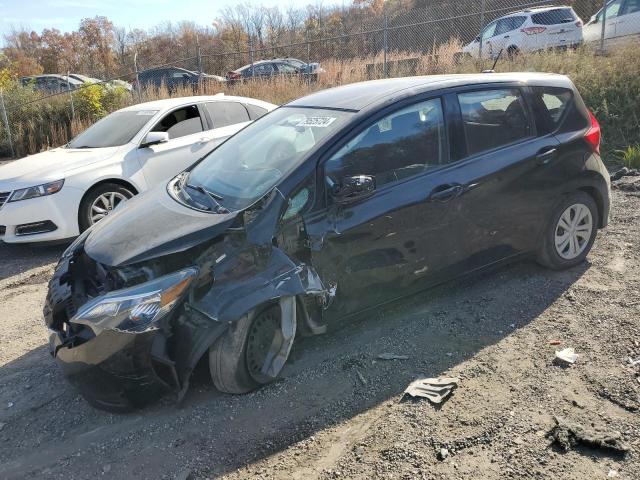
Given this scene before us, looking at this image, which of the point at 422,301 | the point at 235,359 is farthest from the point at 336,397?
the point at 422,301

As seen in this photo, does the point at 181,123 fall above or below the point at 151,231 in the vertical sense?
above

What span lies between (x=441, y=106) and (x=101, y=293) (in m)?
2.56

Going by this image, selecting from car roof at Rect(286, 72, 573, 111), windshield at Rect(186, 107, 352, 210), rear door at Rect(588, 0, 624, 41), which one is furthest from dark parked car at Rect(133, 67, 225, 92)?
car roof at Rect(286, 72, 573, 111)

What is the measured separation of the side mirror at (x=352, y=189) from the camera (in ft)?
10.6

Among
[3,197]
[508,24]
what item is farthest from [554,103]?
[508,24]

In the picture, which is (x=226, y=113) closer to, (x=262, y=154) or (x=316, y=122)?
(x=262, y=154)

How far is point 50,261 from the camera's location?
6.11 meters

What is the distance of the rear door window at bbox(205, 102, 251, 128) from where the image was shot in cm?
743

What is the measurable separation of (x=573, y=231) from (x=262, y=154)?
2.68 meters

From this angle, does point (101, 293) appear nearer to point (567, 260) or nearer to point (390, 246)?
point (390, 246)

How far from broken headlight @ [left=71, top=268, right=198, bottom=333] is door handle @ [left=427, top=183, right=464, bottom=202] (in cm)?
174

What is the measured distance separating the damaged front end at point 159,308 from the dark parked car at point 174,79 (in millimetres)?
13998

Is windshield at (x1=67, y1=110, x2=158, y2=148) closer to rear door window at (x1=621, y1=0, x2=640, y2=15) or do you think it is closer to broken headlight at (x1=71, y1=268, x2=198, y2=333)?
broken headlight at (x1=71, y1=268, x2=198, y2=333)

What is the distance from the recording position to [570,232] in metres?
4.45
